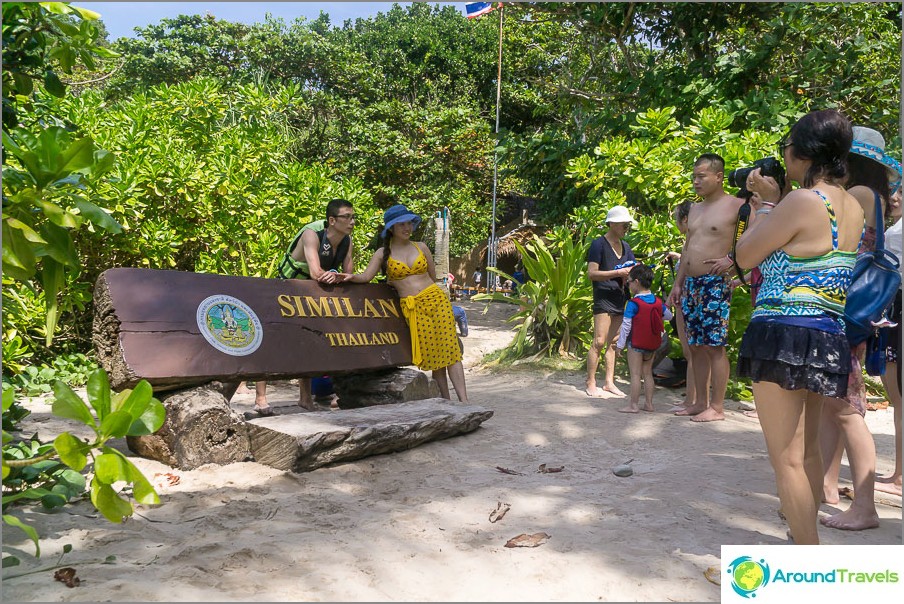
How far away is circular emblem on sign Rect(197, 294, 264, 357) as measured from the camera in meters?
4.05

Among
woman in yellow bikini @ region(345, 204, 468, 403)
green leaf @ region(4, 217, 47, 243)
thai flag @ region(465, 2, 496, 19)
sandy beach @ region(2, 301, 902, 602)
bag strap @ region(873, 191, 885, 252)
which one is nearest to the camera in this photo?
green leaf @ region(4, 217, 47, 243)

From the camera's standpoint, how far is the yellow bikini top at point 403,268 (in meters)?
5.28

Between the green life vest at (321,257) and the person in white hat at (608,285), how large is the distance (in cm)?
217

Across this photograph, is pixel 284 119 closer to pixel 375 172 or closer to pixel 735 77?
pixel 375 172

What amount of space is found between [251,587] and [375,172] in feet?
49.8

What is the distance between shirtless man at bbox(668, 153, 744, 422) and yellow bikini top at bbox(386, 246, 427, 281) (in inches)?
78.6

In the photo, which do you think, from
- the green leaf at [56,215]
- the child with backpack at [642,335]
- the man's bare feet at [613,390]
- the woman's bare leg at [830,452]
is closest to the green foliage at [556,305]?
the man's bare feet at [613,390]

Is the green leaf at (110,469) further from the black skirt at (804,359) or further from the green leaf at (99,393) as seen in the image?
the black skirt at (804,359)

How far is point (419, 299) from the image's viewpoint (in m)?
5.31

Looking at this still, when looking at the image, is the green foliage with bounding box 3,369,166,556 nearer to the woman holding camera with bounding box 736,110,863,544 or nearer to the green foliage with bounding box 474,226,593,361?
the woman holding camera with bounding box 736,110,863,544

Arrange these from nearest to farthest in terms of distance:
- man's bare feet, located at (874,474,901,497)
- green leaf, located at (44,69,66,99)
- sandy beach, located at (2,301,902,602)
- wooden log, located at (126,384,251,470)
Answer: sandy beach, located at (2,301,902,602), green leaf, located at (44,69,66,99), man's bare feet, located at (874,474,901,497), wooden log, located at (126,384,251,470)

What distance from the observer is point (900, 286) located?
3.09 metres

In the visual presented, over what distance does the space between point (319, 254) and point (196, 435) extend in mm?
1886

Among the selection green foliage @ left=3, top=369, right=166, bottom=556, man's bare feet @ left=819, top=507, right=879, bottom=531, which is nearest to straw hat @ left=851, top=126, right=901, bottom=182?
man's bare feet @ left=819, top=507, right=879, bottom=531
